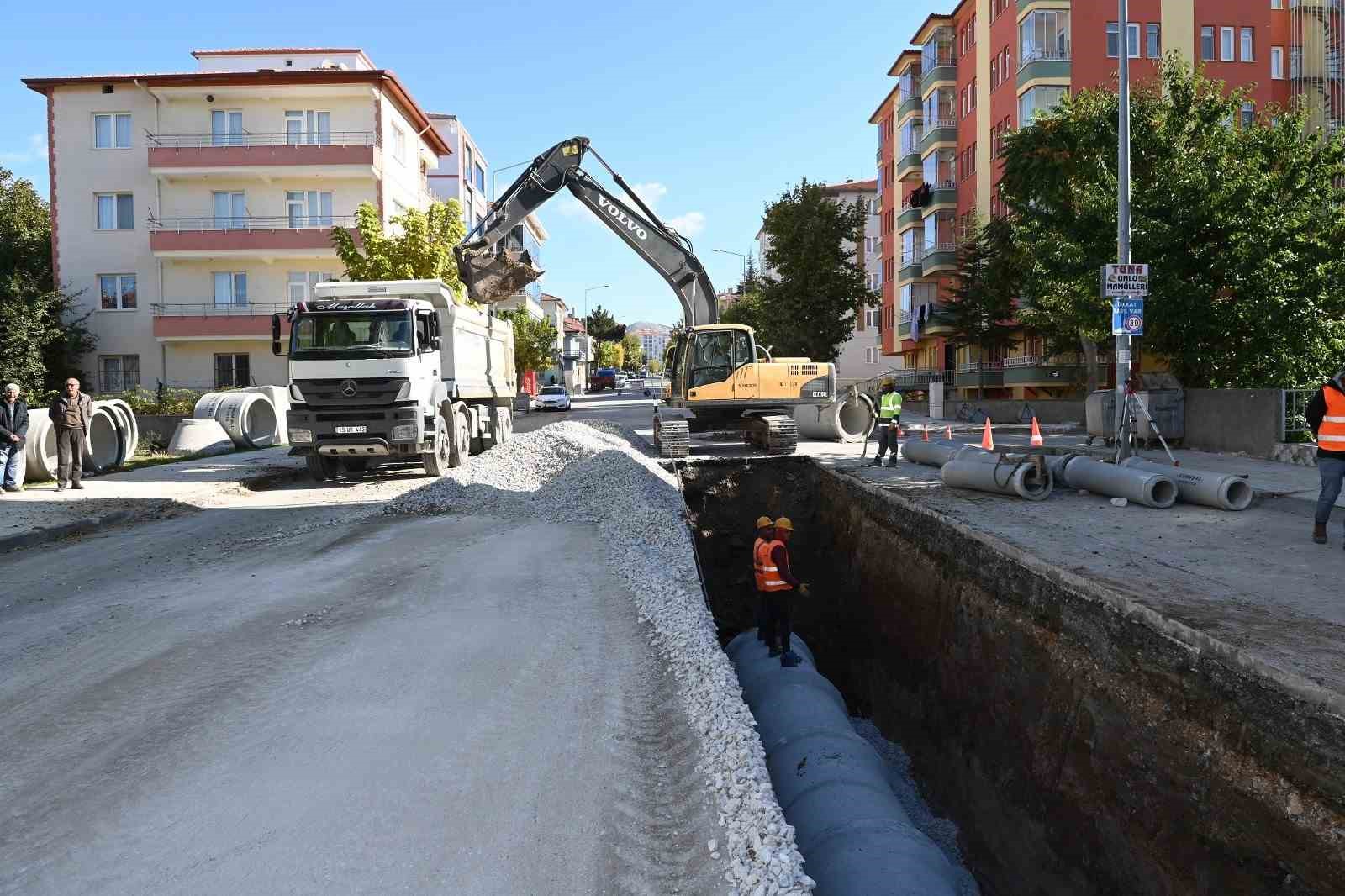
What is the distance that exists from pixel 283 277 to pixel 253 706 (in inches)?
1360

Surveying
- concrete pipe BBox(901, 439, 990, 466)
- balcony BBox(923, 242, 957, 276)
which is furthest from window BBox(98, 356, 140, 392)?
balcony BBox(923, 242, 957, 276)

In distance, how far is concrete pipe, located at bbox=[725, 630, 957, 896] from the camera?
4406mm

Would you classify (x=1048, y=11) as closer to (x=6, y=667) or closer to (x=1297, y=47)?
(x=1297, y=47)

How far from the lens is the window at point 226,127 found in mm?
35719

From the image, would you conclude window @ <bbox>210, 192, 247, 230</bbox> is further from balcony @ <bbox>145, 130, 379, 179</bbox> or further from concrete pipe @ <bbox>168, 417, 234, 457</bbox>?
concrete pipe @ <bbox>168, 417, 234, 457</bbox>

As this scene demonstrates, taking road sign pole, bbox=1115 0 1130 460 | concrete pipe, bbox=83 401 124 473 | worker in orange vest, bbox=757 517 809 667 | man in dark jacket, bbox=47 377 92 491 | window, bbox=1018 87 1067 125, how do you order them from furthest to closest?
window, bbox=1018 87 1067 125 < concrete pipe, bbox=83 401 124 473 < road sign pole, bbox=1115 0 1130 460 < man in dark jacket, bbox=47 377 92 491 < worker in orange vest, bbox=757 517 809 667

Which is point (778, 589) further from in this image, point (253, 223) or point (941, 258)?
point (941, 258)

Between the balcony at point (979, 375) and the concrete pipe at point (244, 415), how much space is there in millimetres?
26889

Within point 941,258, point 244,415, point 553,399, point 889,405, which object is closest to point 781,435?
point 889,405

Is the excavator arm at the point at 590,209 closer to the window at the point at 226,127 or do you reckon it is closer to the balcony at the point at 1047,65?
the window at the point at 226,127

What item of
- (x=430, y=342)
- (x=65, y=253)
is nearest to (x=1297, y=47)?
(x=430, y=342)

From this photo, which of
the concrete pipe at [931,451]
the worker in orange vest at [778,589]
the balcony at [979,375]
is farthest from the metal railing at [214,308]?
the worker in orange vest at [778,589]

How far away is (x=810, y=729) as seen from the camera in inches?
250

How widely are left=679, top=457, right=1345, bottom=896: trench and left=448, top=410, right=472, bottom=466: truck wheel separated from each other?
27.5 ft
